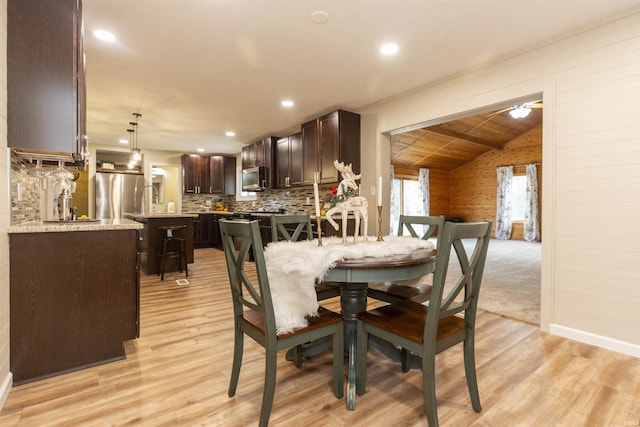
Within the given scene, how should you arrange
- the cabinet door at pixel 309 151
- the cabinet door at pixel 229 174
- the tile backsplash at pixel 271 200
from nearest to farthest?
the cabinet door at pixel 309 151
the tile backsplash at pixel 271 200
the cabinet door at pixel 229 174

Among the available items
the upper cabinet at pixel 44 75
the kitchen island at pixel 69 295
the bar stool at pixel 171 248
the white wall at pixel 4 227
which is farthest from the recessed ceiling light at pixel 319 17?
the bar stool at pixel 171 248

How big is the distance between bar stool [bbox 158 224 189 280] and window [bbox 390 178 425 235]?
6860mm

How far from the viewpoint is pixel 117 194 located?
685cm

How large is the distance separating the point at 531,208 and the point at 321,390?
31.7ft

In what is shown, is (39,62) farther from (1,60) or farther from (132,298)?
(132,298)

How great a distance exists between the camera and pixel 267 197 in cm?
714

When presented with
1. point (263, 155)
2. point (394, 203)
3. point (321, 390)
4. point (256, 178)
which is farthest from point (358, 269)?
point (394, 203)

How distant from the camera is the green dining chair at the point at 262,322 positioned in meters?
1.39

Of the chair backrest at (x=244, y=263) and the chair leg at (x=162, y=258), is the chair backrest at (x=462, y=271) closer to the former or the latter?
the chair backrest at (x=244, y=263)

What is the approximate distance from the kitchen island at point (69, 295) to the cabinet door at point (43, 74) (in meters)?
0.55

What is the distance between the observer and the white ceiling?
2.23m

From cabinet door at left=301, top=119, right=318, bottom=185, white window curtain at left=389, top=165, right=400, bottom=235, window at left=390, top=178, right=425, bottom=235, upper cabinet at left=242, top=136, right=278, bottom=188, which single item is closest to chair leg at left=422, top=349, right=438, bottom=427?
cabinet door at left=301, top=119, right=318, bottom=185

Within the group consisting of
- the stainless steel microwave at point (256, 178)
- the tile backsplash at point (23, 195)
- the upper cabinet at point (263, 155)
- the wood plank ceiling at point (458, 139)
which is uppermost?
the wood plank ceiling at point (458, 139)

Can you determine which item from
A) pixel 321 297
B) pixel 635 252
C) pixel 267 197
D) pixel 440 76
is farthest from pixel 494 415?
pixel 267 197
